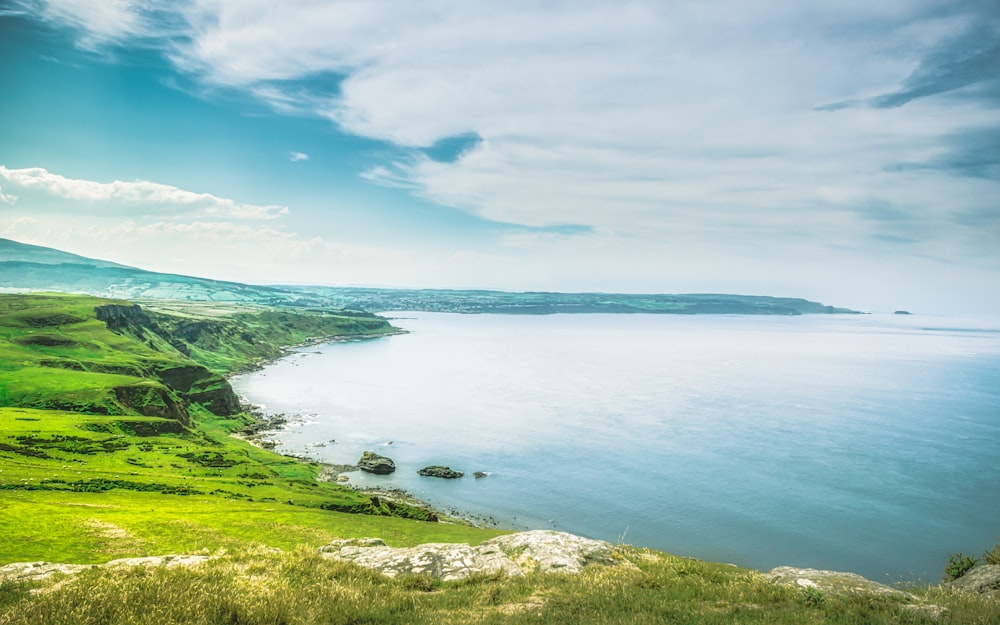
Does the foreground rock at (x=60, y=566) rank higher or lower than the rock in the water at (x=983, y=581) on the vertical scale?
lower

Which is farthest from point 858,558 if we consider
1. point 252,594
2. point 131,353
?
point 131,353

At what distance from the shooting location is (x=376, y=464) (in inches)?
3162

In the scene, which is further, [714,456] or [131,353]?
[131,353]

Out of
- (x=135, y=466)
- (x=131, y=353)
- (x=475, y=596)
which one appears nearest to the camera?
(x=475, y=596)

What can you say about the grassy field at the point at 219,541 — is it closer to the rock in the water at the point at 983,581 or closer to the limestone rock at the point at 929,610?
the limestone rock at the point at 929,610

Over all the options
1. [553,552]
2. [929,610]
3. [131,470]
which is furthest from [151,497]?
[929,610]

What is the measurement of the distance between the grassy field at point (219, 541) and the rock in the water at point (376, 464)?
7.98 metres

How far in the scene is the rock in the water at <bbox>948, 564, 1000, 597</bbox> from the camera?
14.2 metres

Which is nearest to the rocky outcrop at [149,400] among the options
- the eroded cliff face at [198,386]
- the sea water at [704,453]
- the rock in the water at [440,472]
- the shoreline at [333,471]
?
the eroded cliff face at [198,386]

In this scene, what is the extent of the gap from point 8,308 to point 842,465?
210 meters

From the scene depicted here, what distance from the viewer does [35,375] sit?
88.5 m

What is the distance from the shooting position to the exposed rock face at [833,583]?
1300cm

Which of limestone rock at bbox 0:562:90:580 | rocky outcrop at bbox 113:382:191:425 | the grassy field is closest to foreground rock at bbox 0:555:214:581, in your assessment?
limestone rock at bbox 0:562:90:580

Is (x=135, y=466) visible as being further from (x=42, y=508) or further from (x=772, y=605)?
(x=772, y=605)
